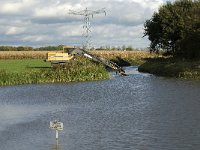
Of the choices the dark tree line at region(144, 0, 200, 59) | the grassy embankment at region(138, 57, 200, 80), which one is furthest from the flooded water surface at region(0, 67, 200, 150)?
the dark tree line at region(144, 0, 200, 59)

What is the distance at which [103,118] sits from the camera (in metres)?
32.1

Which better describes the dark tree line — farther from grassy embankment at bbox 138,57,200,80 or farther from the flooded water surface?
the flooded water surface

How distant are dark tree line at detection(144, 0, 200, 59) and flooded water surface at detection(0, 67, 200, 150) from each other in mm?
26379

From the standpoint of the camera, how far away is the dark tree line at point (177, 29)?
3063 inches

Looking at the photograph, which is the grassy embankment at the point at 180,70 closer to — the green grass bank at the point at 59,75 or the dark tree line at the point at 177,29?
the dark tree line at the point at 177,29

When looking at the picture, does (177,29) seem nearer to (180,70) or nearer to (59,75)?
(180,70)

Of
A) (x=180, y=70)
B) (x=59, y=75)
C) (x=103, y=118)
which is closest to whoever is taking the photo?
(x=103, y=118)

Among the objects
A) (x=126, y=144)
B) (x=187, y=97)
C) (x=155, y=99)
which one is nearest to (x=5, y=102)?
(x=155, y=99)

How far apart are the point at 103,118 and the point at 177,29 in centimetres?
5729

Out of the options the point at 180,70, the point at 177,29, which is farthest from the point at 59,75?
the point at 177,29

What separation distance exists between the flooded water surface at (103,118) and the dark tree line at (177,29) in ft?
86.5

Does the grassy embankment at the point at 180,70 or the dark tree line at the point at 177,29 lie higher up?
the dark tree line at the point at 177,29

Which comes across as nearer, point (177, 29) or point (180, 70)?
point (180, 70)

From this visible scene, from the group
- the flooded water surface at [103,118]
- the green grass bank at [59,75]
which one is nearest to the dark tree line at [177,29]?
the green grass bank at [59,75]
